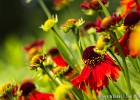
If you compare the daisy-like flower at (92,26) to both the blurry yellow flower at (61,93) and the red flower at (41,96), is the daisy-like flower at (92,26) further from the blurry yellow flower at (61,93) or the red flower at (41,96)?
the blurry yellow flower at (61,93)

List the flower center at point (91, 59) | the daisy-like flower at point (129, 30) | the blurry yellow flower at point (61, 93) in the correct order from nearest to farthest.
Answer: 1. the blurry yellow flower at point (61, 93)
2. the daisy-like flower at point (129, 30)
3. the flower center at point (91, 59)

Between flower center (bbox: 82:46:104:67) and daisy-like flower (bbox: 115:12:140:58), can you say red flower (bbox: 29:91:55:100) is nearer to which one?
flower center (bbox: 82:46:104:67)

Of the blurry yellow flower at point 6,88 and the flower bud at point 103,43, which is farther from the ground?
the blurry yellow flower at point 6,88

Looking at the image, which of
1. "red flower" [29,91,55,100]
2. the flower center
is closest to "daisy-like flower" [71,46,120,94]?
the flower center

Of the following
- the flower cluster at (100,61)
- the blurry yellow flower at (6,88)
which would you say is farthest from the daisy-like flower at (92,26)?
the blurry yellow flower at (6,88)

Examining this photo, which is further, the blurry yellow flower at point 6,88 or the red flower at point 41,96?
the red flower at point 41,96

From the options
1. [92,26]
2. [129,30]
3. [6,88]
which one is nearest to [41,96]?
[6,88]

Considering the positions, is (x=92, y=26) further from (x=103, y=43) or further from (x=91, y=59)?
(x=103, y=43)

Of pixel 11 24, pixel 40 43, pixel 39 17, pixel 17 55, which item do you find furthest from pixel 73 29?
pixel 11 24
